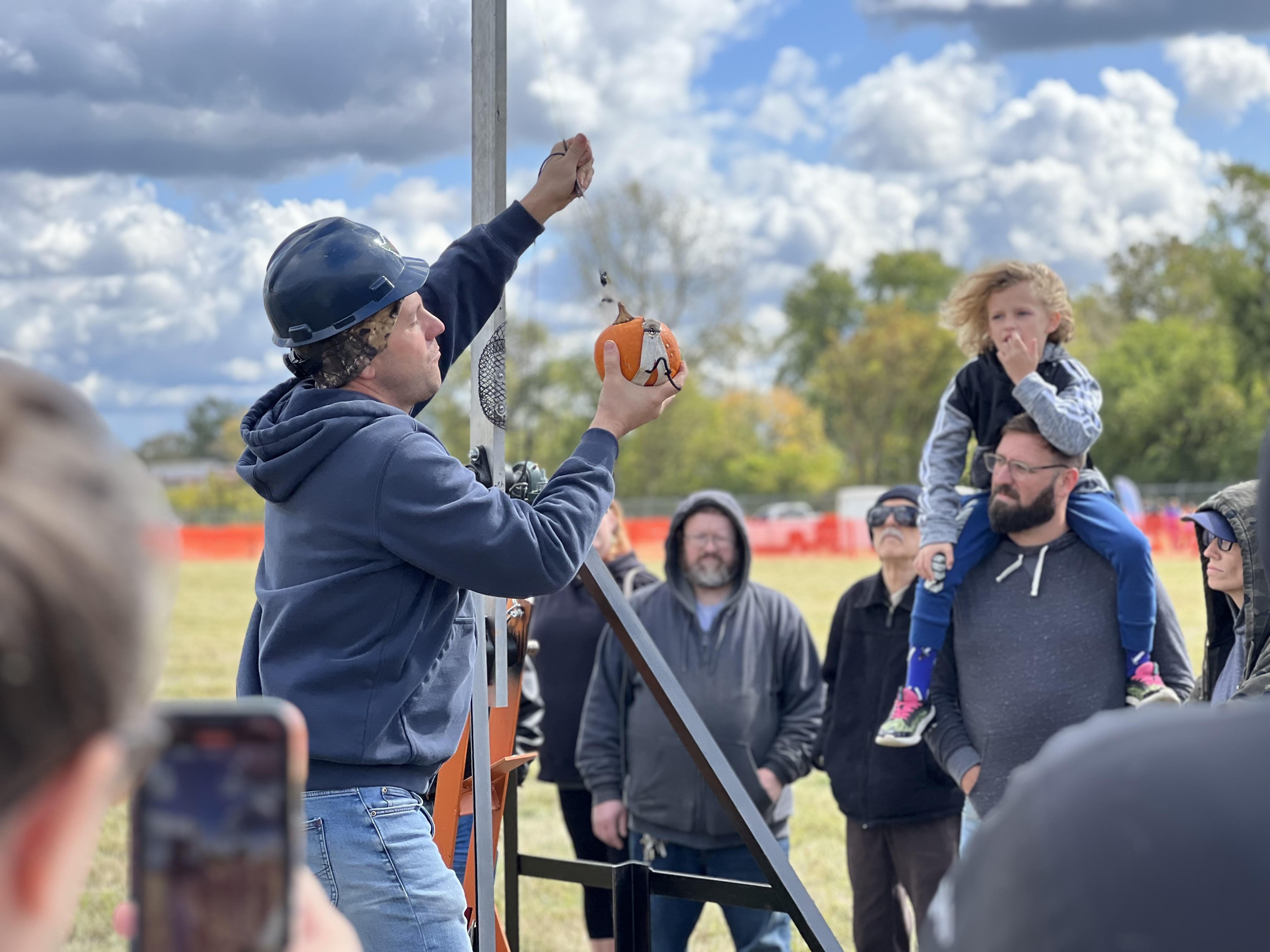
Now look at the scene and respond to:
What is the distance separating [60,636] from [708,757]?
8.32 feet

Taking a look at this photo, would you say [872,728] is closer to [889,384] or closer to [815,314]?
[889,384]

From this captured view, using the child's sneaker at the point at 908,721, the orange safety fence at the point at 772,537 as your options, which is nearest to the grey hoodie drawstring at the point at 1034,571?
the child's sneaker at the point at 908,721

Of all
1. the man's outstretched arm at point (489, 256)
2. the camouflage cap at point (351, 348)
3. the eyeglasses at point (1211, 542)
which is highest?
the man's outstretched arm at point (489, 256)

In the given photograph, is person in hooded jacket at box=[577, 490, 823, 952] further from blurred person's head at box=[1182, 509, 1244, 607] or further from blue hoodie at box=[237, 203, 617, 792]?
blue hoodie at box=[237, 203, 617, 792]

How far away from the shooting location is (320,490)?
2221 mm

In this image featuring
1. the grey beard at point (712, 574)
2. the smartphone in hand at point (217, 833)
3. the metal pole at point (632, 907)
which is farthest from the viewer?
the grey beard at point (712, 574)

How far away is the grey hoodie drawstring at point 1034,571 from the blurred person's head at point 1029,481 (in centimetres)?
8

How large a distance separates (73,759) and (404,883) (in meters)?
1.66

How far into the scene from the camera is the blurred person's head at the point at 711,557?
4746mm

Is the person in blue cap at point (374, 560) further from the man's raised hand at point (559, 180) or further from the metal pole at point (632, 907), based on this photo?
the metal pole at point (632, 907)

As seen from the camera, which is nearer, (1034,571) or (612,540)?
(1034,571)

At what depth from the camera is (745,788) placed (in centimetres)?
432

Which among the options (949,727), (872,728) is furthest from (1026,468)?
(872,728)

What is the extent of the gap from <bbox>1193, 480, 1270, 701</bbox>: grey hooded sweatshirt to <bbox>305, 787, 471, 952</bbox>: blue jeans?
1.65 m
